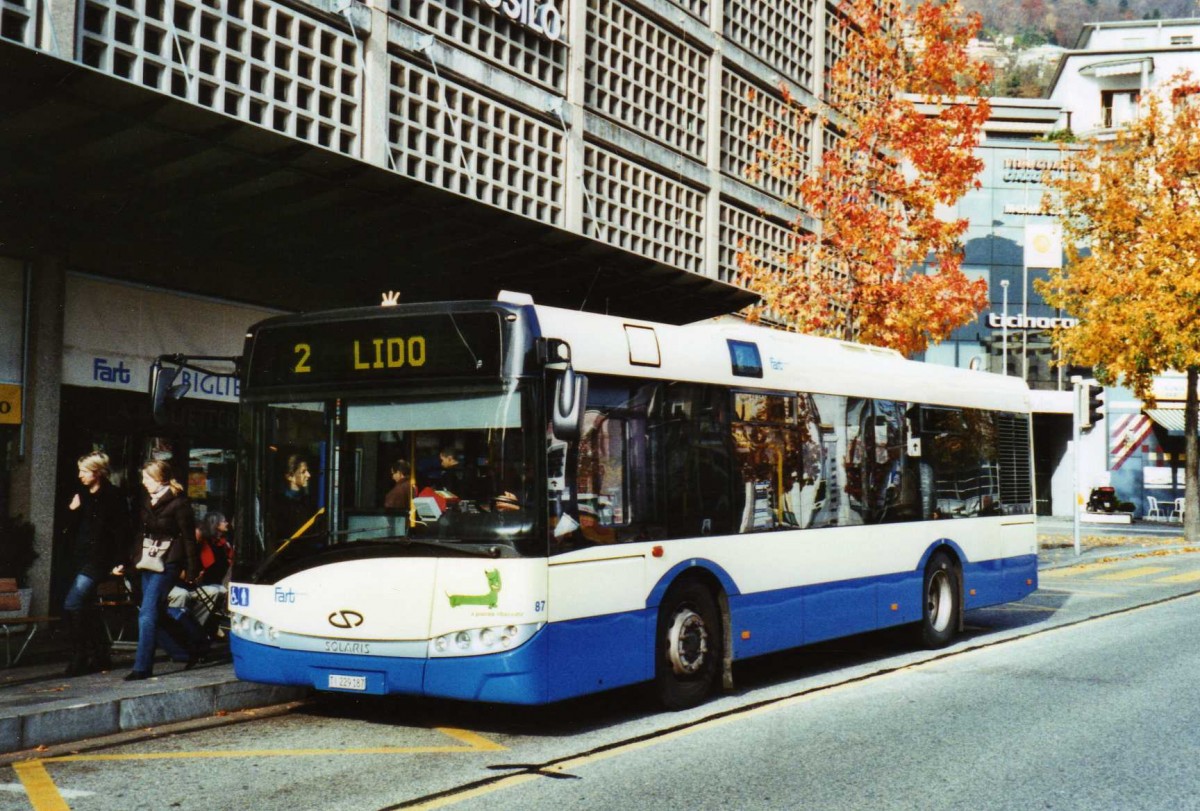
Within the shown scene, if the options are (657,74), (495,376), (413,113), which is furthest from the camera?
(657,74)

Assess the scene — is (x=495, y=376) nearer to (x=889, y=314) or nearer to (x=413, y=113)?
(x=413, y=113)

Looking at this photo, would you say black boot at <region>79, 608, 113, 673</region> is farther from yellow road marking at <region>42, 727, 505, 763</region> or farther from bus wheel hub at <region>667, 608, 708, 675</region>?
bus wheel hub at <region>667, 608, 708, 675</region>

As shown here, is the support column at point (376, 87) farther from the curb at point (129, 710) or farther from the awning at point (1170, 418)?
the awning at point (1170, 418)

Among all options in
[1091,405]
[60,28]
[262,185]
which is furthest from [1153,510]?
[60,28]

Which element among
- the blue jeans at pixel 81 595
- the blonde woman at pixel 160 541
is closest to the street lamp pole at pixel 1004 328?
the blonde woman at pixel 160 541

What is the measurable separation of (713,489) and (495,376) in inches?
89.8

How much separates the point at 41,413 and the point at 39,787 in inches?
242

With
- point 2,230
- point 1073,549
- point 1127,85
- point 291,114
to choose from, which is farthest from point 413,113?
point 1127,85

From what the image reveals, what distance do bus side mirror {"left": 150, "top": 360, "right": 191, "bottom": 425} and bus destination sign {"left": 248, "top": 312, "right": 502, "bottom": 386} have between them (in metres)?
0.58

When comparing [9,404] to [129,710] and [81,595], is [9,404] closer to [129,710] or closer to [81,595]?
[81,595]

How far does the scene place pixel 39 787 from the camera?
6.52 meters

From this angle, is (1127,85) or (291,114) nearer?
(291,114)

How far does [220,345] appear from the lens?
13750 millimetres

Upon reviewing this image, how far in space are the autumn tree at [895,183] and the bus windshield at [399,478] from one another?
1241 cm
